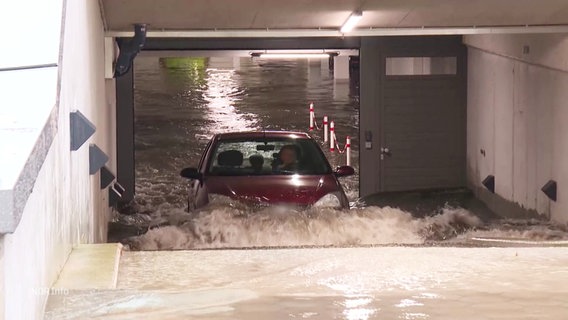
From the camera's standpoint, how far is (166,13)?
13.4m

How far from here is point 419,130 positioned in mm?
19156

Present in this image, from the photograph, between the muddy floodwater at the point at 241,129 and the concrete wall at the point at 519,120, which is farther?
the concrete wall at the point at 519,120

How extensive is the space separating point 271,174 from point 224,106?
855 inches

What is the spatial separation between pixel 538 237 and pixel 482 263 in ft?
18.4

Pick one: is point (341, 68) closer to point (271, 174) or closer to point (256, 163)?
point (256, 163)

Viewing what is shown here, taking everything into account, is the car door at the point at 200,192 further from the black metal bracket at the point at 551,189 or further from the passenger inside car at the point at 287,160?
the black metal bracket at the point at 551,189

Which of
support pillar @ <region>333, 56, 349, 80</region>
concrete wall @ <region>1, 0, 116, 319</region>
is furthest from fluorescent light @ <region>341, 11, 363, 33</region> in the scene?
support pillar @ <region>333, 56, 349, 80</region>

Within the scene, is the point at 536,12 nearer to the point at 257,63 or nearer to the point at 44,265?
the point at 44,265

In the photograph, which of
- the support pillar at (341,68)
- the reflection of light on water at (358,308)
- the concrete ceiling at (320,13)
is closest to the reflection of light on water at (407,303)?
the reflection of light on water at (358,308)

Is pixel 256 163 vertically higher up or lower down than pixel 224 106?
lower down

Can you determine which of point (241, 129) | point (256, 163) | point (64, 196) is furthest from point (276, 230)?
point (241, 129)

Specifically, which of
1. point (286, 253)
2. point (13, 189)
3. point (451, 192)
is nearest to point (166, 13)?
point (286, 253)

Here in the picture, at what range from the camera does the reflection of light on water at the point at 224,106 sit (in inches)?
1185

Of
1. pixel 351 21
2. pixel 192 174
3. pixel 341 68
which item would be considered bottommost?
pixel 192 174
